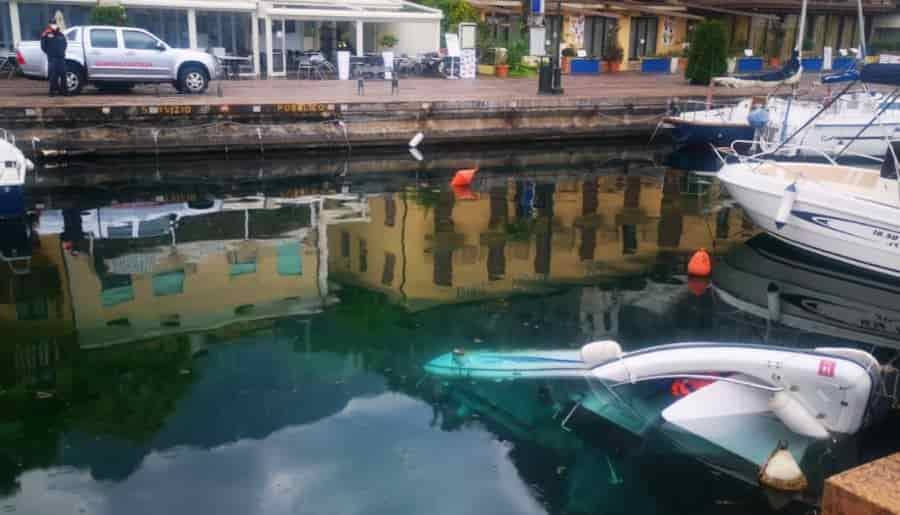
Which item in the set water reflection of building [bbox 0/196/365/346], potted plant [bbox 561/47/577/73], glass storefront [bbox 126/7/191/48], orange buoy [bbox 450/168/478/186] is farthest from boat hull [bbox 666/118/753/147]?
glass storefront [bbox 126/7/191/48]

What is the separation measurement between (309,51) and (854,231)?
66.3 feet

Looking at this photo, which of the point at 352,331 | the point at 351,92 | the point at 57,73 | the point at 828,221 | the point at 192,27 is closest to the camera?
the point at 352,331

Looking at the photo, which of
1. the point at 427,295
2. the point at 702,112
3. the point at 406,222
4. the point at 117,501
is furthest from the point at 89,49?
the point at 117,501

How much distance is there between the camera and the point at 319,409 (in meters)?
7.96

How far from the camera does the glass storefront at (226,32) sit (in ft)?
90.3

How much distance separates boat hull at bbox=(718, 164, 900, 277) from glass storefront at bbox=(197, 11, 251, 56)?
1872 centimetres

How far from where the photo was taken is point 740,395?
7258 mm

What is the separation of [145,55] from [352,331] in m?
13.5

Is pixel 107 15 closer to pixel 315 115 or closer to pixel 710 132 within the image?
pixel 315 115

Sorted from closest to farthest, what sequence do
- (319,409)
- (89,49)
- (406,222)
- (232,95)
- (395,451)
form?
(395,451)
(319,409)
(406,222)
(89,49)
(232,95)

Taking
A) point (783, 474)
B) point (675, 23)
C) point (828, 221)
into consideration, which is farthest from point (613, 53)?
point (783, 474)

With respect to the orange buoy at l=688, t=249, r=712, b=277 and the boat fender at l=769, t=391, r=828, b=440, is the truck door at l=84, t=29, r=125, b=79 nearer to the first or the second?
the orange buoy at l=688, t=249, r=712, b=277

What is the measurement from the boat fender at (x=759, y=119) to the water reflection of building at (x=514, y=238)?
445 centimetres

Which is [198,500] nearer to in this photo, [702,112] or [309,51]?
[702,112]
